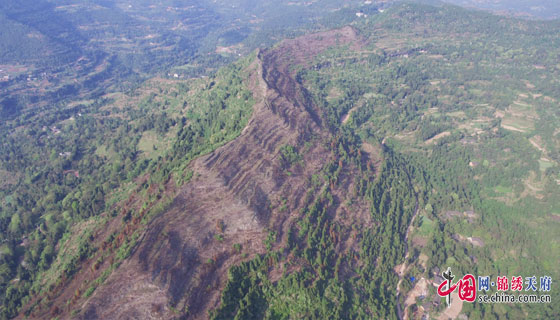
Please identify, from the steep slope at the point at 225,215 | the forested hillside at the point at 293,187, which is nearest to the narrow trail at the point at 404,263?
the forested hillside at the point at 293,187

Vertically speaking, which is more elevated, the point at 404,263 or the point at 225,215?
the point at 225,215

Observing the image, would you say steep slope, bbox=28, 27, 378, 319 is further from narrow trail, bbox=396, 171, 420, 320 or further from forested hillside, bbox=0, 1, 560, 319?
narrow trail, bbox=396, 171, 420, 320

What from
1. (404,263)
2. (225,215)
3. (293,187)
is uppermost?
(225,215)

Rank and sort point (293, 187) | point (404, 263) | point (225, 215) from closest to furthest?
point (225, 215) < point (404, 263) < point (293, 187)

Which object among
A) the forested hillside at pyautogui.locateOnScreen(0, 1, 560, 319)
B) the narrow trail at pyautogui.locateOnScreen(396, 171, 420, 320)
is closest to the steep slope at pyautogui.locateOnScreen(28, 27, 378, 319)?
the forested hillside at pyautogui.locateOnScreen(0, 1, 560, 319)

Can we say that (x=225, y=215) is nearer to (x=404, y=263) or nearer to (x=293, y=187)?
(x=293, y=187)

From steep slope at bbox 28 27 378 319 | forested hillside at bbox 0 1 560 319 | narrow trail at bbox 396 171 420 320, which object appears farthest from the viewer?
narrow trail at bbox 396 171 420 320

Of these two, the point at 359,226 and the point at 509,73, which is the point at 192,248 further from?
the point at 509,73

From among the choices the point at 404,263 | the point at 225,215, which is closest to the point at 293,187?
the point at 225,215
